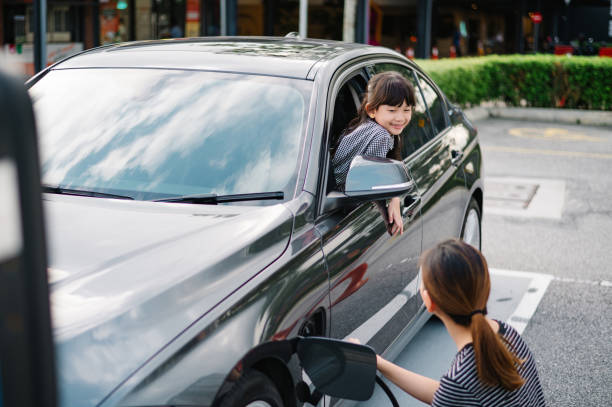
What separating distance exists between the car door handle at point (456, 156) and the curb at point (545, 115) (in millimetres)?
11324

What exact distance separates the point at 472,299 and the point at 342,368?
443mm

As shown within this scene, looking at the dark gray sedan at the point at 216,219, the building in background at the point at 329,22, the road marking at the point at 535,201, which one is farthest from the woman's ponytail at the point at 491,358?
the building in background at the point at 329,22

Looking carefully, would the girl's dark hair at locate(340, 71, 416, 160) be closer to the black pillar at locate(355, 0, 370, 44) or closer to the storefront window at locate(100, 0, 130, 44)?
the black pillar at locate(355, 0, 370, 44)

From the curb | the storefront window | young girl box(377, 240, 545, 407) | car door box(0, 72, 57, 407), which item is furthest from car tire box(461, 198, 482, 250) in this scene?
the storefront window

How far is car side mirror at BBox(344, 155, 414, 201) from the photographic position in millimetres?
3016

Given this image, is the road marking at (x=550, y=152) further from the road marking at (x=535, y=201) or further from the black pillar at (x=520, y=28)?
the black pillar at (x=520, y=28)

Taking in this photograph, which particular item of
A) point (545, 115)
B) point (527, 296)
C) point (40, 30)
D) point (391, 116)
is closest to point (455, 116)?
point (527, 296)

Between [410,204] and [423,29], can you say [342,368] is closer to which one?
[410,204]

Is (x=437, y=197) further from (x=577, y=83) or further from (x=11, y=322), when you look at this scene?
(x=577, y=83)

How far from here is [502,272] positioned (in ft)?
20.9

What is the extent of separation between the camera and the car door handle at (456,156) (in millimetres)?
4871

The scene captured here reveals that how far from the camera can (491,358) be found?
7.13ft

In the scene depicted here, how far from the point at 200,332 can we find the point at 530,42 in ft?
117

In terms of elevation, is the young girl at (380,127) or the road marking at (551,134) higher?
the young girl at (380,127)
